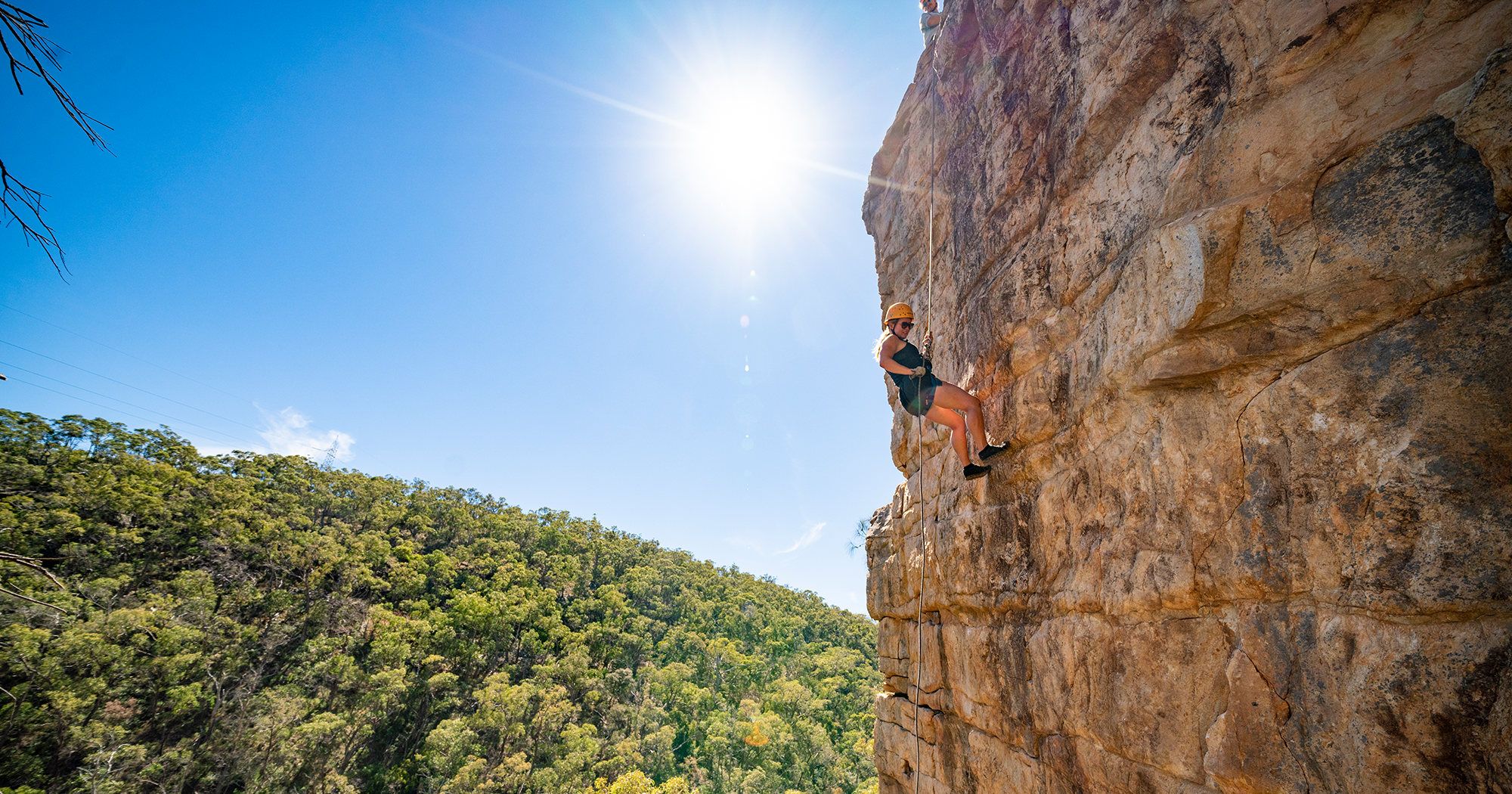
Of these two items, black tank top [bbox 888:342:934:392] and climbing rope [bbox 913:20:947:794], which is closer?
black tank top [bbox 888:342:934:392]

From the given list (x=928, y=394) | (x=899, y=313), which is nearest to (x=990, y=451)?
(x=928, y=394)

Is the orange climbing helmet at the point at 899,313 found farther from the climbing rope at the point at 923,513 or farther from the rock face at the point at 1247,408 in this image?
the rock face at the point at 1247,408

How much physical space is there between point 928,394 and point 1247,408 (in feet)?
6.57

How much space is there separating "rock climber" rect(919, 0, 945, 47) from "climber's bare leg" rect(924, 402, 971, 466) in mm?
4412

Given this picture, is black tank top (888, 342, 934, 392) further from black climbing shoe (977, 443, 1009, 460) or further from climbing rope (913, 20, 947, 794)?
black climbing shoe (977, 443, 1009, 460)

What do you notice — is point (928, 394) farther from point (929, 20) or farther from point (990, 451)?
point (929, 20)

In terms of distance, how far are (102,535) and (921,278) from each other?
138 feet

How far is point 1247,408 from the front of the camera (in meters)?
2.26

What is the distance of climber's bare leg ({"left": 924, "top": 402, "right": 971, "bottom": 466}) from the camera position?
4098 millimetres

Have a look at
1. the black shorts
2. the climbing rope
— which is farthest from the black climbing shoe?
the climbing rope

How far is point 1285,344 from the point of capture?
216 cm

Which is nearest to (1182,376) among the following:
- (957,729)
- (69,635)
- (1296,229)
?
(1296,229)

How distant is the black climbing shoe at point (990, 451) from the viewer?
3.72m

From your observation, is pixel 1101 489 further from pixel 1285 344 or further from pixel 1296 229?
pixel 1296 229
